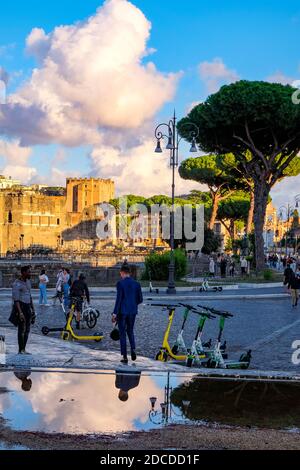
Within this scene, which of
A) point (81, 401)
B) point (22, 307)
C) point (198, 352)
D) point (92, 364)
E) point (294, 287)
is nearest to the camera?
point (81, 401)

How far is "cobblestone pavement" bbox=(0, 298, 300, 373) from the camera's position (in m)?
10.5

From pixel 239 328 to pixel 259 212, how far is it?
797 inches

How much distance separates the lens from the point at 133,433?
5.67 meters

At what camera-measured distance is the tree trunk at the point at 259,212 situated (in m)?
33.6

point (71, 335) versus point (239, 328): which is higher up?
point (71, 335)

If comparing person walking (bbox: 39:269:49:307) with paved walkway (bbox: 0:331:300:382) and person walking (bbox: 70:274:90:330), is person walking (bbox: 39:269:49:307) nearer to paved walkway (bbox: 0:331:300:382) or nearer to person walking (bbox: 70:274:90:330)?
person walking (bbox: 70:274:90:330)

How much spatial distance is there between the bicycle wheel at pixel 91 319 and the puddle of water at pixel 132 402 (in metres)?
4.88

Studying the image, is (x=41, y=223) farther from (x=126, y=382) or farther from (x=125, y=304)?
(x=126, y=382)

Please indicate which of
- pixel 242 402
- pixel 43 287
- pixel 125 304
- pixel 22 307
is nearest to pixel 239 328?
pixel 125 304

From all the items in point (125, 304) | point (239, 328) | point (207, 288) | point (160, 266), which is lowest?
point (239, 328)

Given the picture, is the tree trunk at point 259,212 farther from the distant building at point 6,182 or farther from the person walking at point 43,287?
the distant building at point 6,182

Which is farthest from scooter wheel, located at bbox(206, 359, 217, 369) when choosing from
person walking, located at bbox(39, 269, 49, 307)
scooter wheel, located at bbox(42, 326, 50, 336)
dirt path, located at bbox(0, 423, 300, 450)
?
person walking, located at bbox(39, 269, 49, 307)

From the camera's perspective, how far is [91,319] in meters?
13.3

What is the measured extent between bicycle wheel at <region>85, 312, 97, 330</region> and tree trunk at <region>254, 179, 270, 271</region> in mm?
21323
